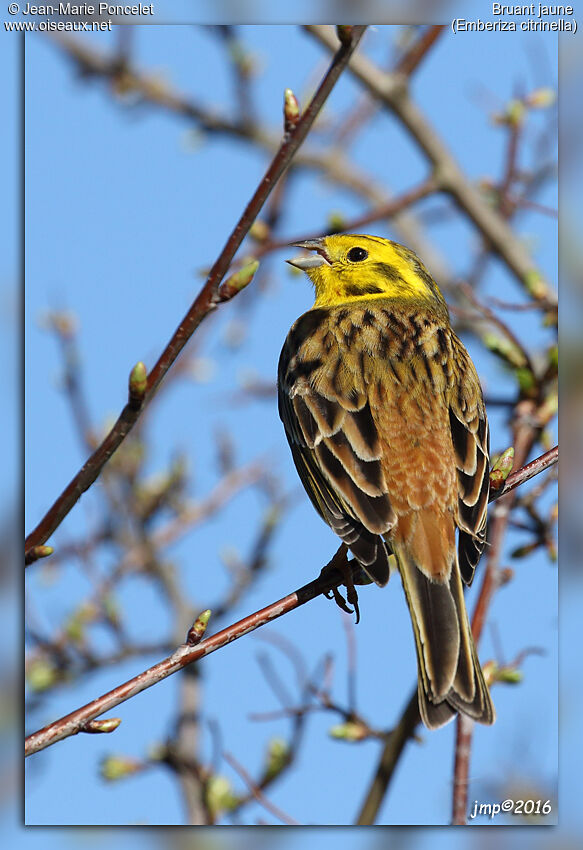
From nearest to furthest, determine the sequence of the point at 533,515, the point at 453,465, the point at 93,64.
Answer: the point at 453,465, the point at 533,515, the point at 93,64

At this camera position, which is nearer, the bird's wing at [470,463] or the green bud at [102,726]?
the green bud at [102,726]

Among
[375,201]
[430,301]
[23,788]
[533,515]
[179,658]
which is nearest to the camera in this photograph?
[179,658]

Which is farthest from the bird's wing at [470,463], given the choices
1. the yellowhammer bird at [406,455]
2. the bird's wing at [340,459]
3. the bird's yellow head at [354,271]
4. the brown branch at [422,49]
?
the brown branch at [422,49]

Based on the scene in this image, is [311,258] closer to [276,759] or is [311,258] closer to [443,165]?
[443,165]

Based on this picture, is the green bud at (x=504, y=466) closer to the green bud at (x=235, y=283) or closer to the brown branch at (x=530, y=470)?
the brown branch at (x=530, y=470)

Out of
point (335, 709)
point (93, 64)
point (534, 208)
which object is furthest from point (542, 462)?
point (93, 64)

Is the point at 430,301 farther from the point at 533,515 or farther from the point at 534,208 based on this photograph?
the point at 533,515
